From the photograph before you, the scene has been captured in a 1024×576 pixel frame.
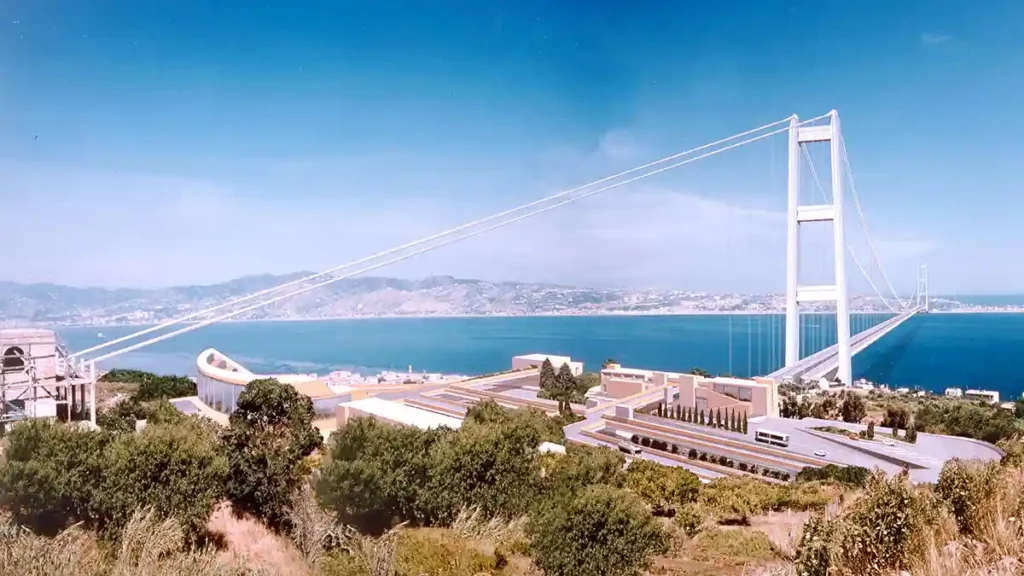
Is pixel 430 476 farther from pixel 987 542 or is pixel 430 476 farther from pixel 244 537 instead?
pixel 987 542

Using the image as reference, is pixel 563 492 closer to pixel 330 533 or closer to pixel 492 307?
pixel 330 533

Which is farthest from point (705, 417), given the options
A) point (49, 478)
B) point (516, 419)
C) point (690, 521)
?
point (49, 478)

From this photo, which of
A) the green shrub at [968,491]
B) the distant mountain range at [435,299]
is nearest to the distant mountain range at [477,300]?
the distant mountain range at [435,299]

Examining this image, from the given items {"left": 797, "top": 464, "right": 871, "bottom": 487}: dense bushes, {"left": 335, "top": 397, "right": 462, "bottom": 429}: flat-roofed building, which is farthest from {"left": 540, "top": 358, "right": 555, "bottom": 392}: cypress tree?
{"left": 797, "top": 464, "right": 871, "bottom": 487}: dense bushes

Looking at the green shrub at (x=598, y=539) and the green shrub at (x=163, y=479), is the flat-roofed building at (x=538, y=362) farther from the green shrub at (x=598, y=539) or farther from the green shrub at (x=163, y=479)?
the green shrub at (x=598, y=539)

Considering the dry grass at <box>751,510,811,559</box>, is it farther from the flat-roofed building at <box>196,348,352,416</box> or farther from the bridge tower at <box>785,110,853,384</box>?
the bridge tower at <box>785,110,853,384</box>

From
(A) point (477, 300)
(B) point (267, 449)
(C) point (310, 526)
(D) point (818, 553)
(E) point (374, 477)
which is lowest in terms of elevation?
(A) point (477, 300)
